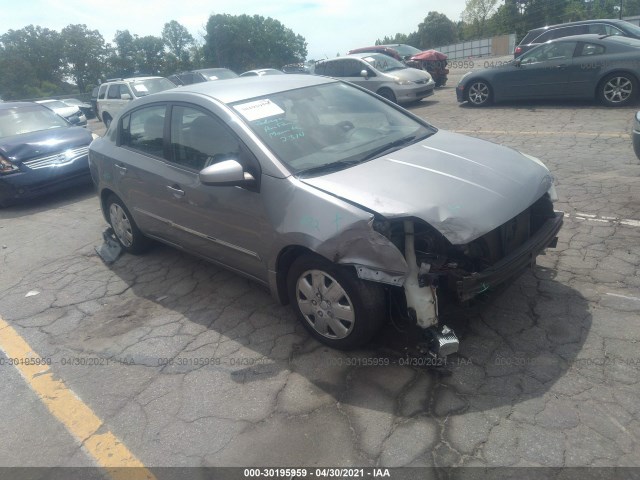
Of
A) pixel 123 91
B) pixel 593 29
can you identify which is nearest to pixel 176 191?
pixel 123 91

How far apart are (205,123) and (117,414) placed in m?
2.12

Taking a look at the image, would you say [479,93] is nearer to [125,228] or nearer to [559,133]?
[559,133]

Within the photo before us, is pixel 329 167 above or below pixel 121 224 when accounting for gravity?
above

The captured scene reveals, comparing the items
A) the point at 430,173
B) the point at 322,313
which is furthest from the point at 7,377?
the point at 430,173

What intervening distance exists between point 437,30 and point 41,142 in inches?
2647

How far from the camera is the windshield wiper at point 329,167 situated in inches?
128

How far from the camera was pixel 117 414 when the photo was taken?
297 centimetres

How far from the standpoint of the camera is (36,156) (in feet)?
25.0

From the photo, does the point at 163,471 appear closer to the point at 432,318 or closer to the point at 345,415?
the point at 345,415

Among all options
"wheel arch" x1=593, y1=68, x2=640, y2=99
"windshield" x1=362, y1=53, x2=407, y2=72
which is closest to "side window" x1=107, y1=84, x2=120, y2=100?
"windshield" x1=362, y1=53, x2=407, y2=72

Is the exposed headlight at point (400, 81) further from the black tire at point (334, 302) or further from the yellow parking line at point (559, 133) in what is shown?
the black tire at point (334, 302)

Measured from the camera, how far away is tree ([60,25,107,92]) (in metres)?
55.9

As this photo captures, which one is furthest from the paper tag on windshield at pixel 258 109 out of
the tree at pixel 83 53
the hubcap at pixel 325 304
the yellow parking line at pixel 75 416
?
the tree at pixel 83 53

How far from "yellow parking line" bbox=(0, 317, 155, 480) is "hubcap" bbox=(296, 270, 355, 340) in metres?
1.32
